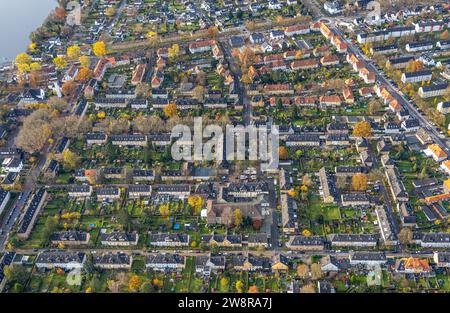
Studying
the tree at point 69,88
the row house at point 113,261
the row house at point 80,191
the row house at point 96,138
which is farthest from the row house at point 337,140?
the tree at point 69,88

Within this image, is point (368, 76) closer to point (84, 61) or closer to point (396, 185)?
point (396, 185)

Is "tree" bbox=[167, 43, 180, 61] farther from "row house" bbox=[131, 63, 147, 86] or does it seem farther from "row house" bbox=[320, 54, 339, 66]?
A: "row house" bbox=[320, 54, 339, 66]

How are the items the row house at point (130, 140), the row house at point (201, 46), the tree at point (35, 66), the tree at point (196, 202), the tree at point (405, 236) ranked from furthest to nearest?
1. the row house at point (201, 46)
2. the tree at point (35, 66)
3. the row house at point (130, 140)
4. the tree at point (196, 202)
5. the tree at point (405, 236)

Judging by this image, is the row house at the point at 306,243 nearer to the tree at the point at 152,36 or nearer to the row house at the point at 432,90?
the row house at the point at 432,90

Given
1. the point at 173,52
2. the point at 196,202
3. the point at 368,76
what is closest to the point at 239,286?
the point at 196,202

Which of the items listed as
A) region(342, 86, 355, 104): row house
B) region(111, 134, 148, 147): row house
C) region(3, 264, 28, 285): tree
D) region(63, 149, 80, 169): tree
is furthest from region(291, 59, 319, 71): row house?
region(3, 264, 28, 285): tree
